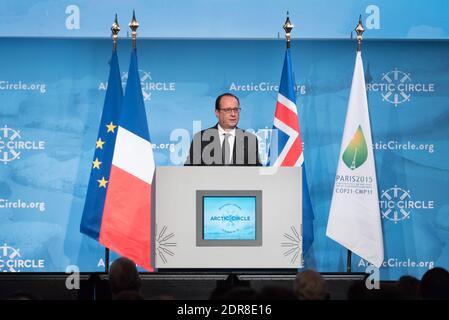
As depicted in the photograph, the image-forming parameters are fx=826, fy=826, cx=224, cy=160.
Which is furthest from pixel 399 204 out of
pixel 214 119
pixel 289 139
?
pixel 214 119

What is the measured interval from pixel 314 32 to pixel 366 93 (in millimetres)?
870

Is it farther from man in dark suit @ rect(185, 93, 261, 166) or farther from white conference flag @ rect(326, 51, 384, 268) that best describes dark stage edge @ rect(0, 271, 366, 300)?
white conference flag @ rect(326, 51, 384, 268)

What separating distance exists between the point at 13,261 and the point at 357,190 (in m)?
Result: 3.69

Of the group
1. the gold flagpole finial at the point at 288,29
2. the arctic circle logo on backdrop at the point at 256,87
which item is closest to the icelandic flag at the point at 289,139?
the gold flagpole finial at the point at 288,29

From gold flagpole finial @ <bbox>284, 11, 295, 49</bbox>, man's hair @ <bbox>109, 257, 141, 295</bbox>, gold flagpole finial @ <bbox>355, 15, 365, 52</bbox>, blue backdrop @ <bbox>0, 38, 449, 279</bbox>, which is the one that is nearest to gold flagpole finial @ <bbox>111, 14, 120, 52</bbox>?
blue backdrop @ <bbox>0, 38, 449, 279</bbox>

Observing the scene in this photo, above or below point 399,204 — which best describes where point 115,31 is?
above

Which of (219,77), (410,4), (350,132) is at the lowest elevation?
(350,132)

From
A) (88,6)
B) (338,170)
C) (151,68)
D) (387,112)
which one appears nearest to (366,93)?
(387,112)

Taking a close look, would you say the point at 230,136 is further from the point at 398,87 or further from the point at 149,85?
the point at 398,87

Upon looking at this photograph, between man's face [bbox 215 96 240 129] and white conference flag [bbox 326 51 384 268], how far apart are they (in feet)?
4.07

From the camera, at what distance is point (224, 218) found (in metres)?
6.14

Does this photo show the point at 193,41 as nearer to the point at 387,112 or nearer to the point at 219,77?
the point at 219,77

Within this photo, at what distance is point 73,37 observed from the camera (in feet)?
29.0

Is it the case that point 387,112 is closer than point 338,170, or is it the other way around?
point 338,170
